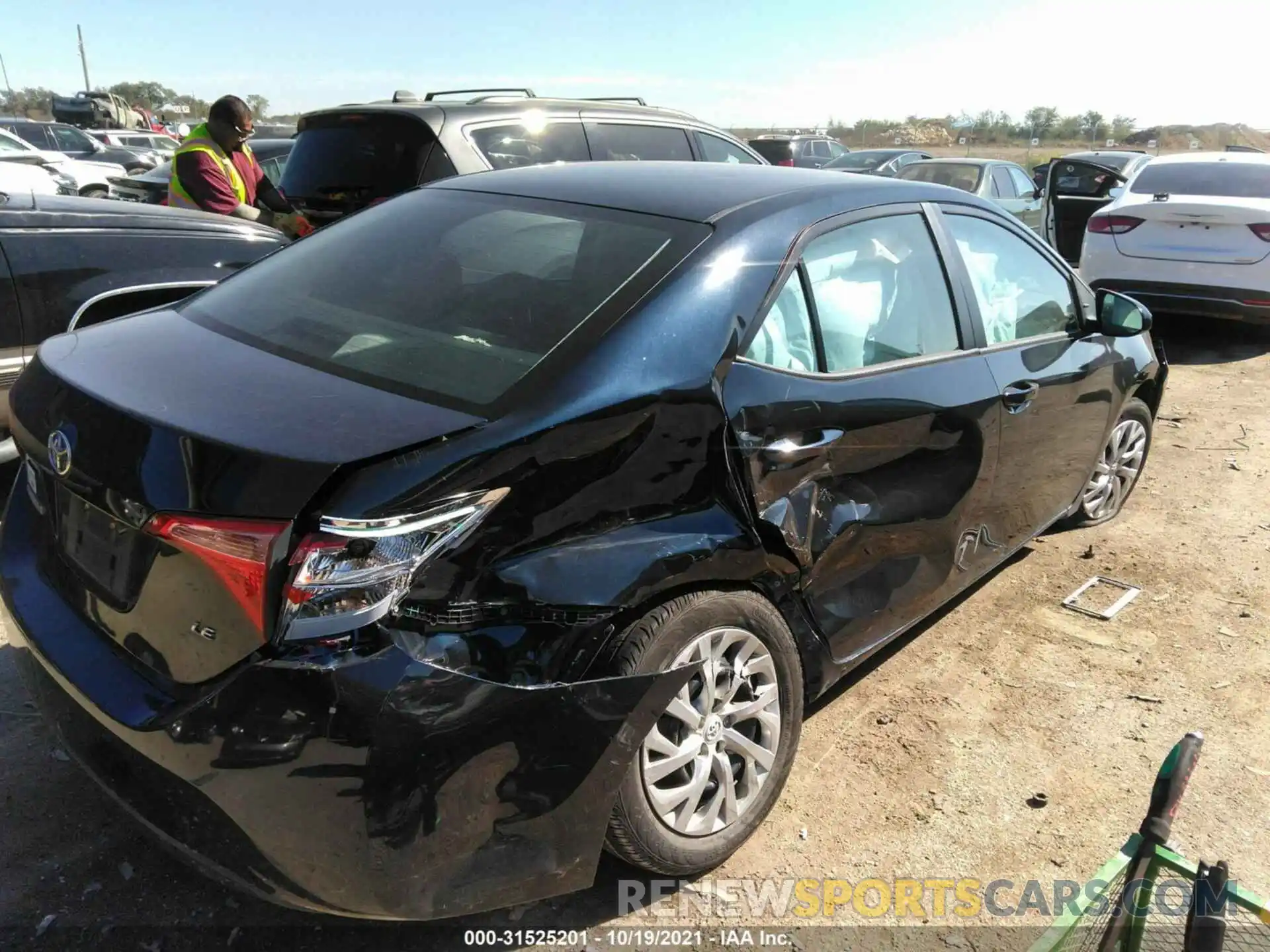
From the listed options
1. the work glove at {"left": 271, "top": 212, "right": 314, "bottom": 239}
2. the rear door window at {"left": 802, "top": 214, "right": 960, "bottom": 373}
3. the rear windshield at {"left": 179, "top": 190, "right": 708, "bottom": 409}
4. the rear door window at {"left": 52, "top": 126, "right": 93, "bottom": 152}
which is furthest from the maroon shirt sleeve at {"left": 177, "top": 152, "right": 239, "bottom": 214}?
the rear door window at {"left": 52, "top": 126, "right": 93, "bottom": 152}

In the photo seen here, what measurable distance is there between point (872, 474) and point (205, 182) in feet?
16.6

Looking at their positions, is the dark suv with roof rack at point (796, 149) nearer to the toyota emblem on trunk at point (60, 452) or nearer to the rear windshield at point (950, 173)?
the rear windshield at point (950, 173)

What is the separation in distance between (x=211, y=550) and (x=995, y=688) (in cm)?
262

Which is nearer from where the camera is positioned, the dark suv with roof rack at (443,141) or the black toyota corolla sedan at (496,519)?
the black toyota corolla sedan at (496,519)

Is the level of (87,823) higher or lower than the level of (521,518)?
lower

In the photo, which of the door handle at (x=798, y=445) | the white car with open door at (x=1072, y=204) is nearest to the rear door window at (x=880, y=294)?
the door handle at (x=798, y=445)

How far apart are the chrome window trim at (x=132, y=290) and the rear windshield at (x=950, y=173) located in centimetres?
945

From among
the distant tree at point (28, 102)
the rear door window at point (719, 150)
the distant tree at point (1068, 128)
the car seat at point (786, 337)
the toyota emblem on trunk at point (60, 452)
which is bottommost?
→ the distant tree at point (28, 102)

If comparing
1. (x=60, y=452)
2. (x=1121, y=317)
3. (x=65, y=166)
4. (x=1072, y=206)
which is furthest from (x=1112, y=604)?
(x=65, y=166)

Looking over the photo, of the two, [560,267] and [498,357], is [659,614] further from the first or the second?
[560,267]

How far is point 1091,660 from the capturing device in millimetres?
3600

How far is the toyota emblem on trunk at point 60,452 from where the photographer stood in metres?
2.08

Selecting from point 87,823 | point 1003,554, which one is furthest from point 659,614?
point 1003,554

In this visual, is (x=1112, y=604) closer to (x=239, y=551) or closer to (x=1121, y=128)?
(x=239, y=551)
